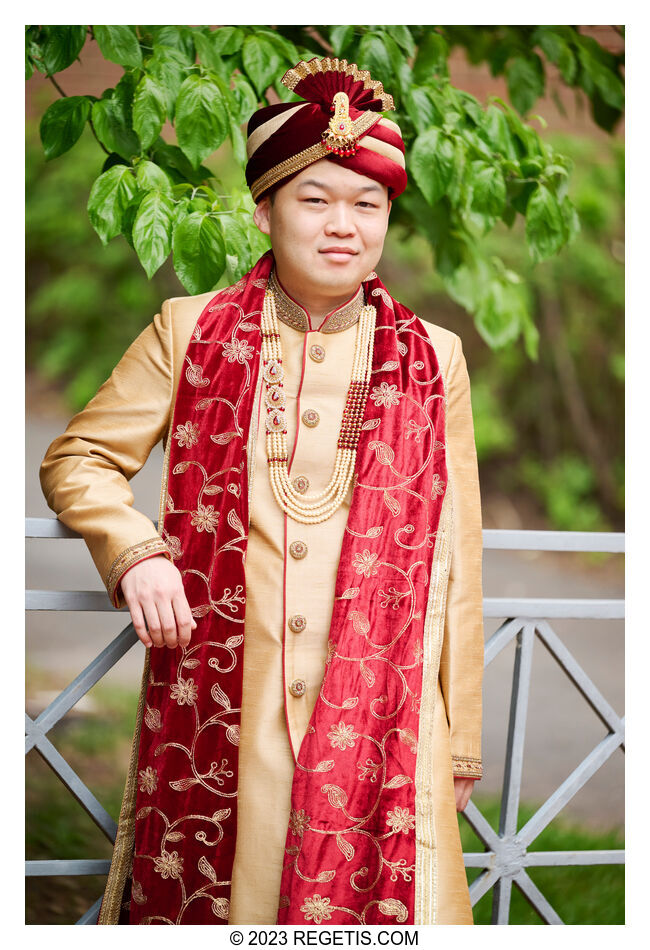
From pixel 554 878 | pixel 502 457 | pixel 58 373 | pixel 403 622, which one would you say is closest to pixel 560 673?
pixel 502 457

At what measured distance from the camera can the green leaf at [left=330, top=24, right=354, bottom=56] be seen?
6.40ft

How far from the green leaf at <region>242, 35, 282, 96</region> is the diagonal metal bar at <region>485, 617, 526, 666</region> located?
1.18 metres

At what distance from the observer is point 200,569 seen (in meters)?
1.43

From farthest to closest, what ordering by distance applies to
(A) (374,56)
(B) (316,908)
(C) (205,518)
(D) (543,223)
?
1. (D) (543,223)
2. (A) (374,56)
3. (C) (205,518)
4. (B) (316,908)

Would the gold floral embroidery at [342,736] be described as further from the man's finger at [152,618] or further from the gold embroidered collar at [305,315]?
the gold embroidered collar at [305,315]

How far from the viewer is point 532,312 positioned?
6234 mm

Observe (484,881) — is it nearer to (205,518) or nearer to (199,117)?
(205,518)

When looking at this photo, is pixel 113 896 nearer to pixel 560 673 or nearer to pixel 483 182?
pixel 483 182

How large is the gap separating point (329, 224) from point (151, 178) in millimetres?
539

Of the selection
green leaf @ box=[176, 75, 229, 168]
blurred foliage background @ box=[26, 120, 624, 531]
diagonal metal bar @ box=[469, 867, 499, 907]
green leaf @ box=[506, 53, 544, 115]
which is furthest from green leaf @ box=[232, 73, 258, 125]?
blurred foliage background @ box=[26, 120, 624, 531]

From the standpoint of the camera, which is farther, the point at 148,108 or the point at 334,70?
the point at 148,108

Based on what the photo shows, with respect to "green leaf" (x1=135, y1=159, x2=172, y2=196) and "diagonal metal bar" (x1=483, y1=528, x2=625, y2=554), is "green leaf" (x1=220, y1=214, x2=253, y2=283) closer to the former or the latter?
"green leaf" (x1=135, y1=159, x2=172, y2=196)

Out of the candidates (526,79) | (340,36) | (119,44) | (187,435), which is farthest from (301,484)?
(526,79)

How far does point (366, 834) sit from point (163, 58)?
1.47 meters
